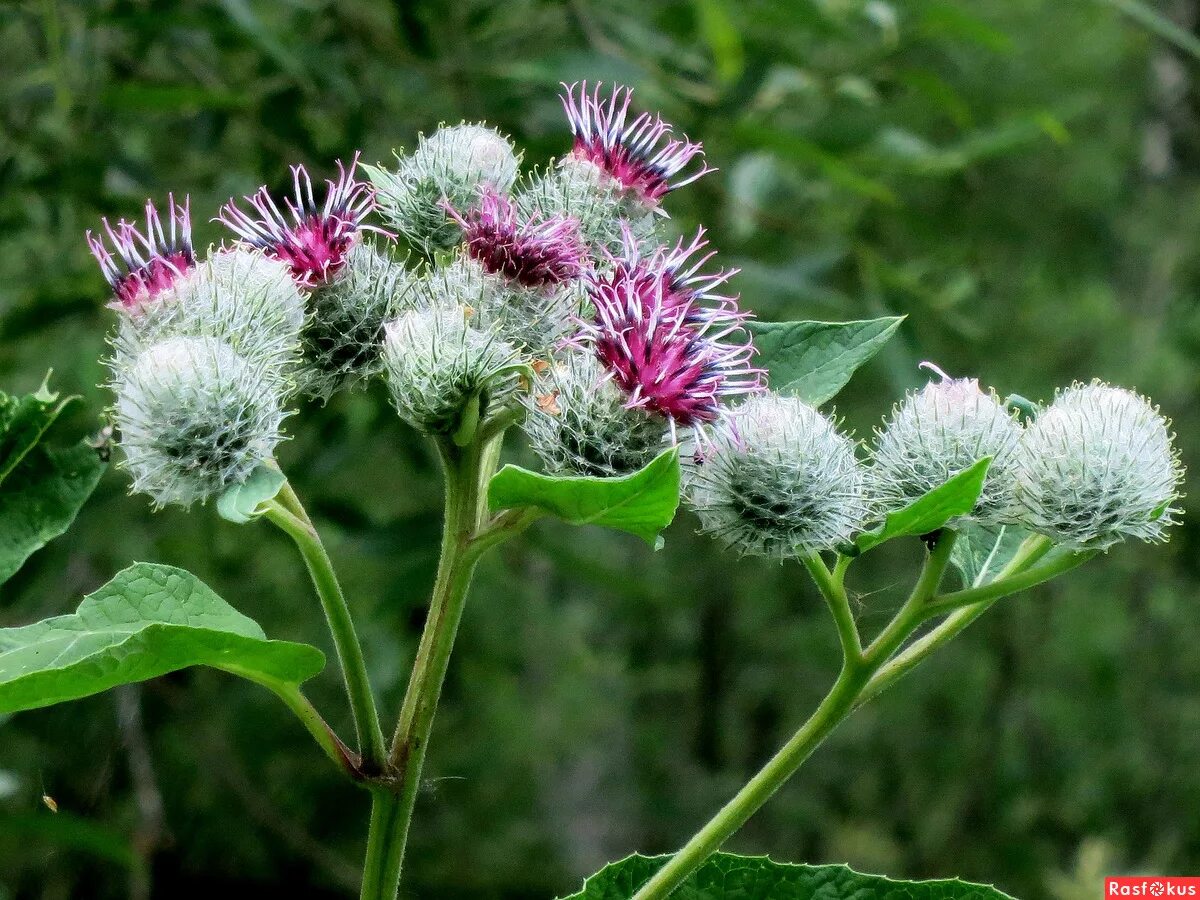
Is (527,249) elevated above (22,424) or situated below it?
above

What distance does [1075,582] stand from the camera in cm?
929

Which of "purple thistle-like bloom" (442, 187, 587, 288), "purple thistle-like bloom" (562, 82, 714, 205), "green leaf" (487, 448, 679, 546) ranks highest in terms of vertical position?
"purple thistle-like bloom" (562, 82, 714, 205)

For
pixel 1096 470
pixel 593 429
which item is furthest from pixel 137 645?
pixel 1096 470

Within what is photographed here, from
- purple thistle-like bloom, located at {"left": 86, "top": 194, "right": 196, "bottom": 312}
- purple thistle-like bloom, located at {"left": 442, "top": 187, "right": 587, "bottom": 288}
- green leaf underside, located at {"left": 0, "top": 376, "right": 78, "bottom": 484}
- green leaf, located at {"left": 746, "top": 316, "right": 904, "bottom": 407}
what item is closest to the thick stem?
green leaf, located at {"left": 746, "top": 316, "right": 904, "bottom": 407}

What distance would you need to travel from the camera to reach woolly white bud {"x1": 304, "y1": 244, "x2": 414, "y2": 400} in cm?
182

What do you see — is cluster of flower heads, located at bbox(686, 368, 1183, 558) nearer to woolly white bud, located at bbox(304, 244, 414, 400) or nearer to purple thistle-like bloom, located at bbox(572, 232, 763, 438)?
purple thistle-like bloom, located at bbox(572, 232, 763, 438)

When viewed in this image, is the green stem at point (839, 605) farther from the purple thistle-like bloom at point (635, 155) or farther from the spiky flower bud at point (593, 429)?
the purple thistle-like bloom at point (635, 155)

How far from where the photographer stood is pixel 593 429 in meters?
1.62

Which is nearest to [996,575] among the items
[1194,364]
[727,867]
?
[727,867]

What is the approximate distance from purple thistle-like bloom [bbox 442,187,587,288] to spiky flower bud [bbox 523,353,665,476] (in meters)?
0.22

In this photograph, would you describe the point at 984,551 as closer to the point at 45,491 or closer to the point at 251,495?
the point at 251,495

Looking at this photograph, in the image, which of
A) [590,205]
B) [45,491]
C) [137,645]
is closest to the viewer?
[137,645]

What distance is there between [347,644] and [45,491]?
0.84m

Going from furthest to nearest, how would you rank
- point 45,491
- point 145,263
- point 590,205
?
point 45,491
point 590,205
point 145,263
